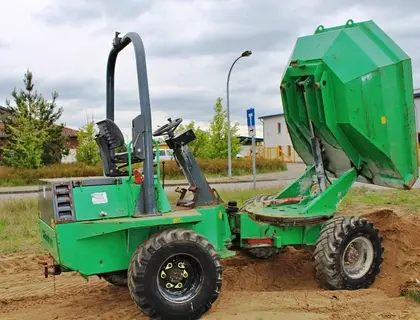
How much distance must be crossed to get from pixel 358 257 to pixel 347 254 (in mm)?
213

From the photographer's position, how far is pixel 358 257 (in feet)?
23.1

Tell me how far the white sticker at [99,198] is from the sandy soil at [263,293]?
4.08 ft

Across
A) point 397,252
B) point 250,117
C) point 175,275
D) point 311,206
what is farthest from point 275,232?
point 250,117

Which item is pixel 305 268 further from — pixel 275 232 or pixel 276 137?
pixel 276 137

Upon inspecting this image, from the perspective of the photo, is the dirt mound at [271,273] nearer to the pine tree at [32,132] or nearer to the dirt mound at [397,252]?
the dirt mound at [397,252]

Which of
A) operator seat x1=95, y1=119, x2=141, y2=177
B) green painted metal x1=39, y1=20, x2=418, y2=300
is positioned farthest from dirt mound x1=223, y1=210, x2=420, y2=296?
operator seat x1=95, y1=119, x2=141, y2=177

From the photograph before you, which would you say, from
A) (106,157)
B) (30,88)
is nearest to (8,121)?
(30,88)

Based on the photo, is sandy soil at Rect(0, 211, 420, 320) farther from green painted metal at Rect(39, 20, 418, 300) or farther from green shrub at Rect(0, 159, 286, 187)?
green shrub at Rect(0, 159, 286, 187)

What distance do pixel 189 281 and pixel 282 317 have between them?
1.02 metres

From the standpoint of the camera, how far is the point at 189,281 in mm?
5918

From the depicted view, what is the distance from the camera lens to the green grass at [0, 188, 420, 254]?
33.7 ft

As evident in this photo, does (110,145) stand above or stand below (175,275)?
above

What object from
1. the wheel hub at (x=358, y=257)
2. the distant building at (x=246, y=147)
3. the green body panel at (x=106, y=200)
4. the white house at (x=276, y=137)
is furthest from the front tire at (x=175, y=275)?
the white house at (x=276, y=137)

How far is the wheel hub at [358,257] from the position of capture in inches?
272
